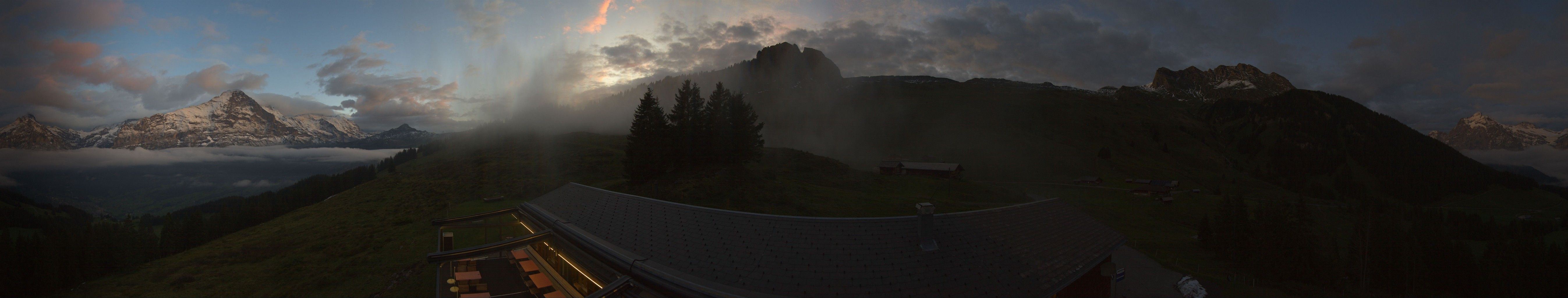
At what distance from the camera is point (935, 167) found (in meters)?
92.6

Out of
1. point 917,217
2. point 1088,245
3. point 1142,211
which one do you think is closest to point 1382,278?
point 1142,211

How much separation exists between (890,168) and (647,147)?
5699 centimetres

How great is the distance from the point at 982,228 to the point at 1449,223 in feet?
477

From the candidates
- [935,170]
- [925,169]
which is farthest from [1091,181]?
[925,169]

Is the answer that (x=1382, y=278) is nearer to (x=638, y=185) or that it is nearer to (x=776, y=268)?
(x=776, y=268)

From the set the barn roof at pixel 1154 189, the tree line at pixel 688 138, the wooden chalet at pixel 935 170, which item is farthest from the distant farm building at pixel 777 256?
the barn roof at pixel 1154 189

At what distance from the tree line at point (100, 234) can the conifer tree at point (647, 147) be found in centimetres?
4306

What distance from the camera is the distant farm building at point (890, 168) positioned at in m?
95.2

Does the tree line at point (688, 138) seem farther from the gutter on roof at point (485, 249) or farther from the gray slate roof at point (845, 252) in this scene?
the gray slate roof at point (845, 252)

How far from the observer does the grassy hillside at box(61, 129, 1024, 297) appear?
37281 millimetres

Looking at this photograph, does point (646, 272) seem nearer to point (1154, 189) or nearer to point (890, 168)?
point (890, 168)

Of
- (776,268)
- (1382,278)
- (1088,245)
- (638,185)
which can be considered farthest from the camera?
(638,185)

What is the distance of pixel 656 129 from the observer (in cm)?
5325

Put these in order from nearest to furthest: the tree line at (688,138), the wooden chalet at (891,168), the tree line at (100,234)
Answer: the tree line at (100,234) → the tree line at (688,138) → the wooden chalet at (891,168)
